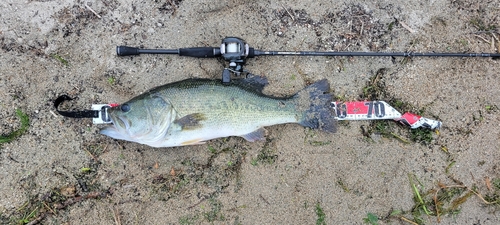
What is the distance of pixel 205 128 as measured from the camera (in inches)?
154

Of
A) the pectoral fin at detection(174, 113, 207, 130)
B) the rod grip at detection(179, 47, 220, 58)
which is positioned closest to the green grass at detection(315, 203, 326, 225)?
the pectoral fin at detection(174, 113, 207, 130)

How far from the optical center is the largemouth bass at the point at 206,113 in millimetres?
3812

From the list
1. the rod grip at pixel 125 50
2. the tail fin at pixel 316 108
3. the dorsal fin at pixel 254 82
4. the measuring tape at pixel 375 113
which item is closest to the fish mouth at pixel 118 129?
the measuring tape at pixel 375 113

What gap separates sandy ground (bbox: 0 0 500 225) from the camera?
4.15 meters

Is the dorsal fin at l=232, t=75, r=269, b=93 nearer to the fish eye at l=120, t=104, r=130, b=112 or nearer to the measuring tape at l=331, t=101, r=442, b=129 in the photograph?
the measuring tape at l=331, t=101, r=442, b=129

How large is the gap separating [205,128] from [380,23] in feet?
7.96

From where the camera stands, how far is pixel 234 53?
13.2ft

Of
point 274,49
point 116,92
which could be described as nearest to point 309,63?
point 274,49

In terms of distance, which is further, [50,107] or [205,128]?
[50,107]

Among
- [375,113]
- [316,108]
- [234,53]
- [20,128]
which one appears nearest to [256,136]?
[316,108]

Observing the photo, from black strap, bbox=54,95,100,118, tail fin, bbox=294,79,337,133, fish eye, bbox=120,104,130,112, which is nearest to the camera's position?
fish eye, bbox=120,104,130,112

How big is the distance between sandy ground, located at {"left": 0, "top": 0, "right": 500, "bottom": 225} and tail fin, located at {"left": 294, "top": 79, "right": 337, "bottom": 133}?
0.22 meters

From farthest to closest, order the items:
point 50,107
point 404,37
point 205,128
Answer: point 404,37 → point 50,107 → point 205,128

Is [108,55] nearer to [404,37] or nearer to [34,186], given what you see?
[34,186]
